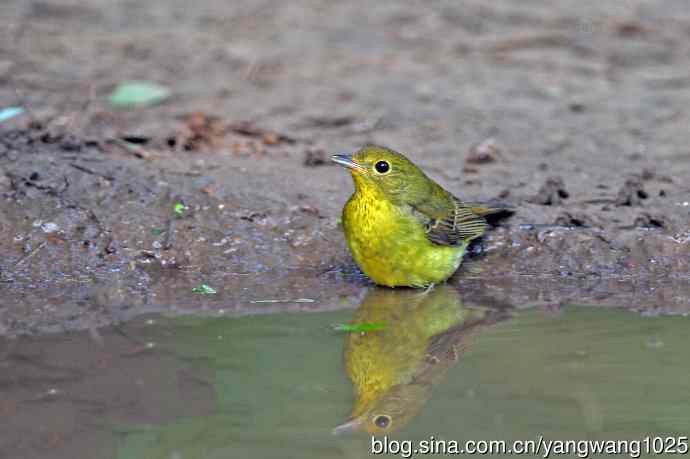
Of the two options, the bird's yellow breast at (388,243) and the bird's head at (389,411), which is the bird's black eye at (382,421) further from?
the bird's yellow breast at (388,243)

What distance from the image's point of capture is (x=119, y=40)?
38.5 ft

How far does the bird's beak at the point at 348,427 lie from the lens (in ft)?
16.6

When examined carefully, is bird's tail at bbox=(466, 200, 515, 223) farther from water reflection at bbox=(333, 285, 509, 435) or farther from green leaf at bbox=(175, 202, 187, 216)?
green leaf at bbox=(175, 202, 187, 216)

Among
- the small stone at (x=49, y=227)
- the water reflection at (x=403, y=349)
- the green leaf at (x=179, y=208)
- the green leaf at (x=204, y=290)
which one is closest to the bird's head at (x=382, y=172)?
the water reflection at (x=403, y=349)

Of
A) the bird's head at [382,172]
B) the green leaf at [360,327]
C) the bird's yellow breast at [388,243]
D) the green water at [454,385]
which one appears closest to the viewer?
the green water at [454,385]

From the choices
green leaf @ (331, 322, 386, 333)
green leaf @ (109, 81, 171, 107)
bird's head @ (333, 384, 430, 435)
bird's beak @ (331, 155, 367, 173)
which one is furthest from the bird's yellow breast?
green leaf @ (109, 81, 171, 107)

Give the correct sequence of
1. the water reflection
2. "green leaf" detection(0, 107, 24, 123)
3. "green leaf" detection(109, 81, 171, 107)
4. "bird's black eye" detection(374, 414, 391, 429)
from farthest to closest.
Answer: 1. "green leaf" detection(109, 81, 171, 107)
2. "green leaf" detection(0, 107, 24, 123)
3. the water reflection
4. "bird's black eye" detection(374, 414, 391, 429)

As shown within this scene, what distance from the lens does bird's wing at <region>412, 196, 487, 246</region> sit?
24.5 feet

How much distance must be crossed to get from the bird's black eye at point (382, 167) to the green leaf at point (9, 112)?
11.6 ft

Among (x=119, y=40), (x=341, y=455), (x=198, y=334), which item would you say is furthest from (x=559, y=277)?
(x=119, y=40)

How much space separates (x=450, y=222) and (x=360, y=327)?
1.25 m

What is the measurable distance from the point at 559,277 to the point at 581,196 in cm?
126

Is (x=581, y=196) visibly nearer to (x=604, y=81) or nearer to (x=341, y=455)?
(x=604, y=81)

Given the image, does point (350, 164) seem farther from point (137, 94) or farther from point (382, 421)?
point (137, 94)
